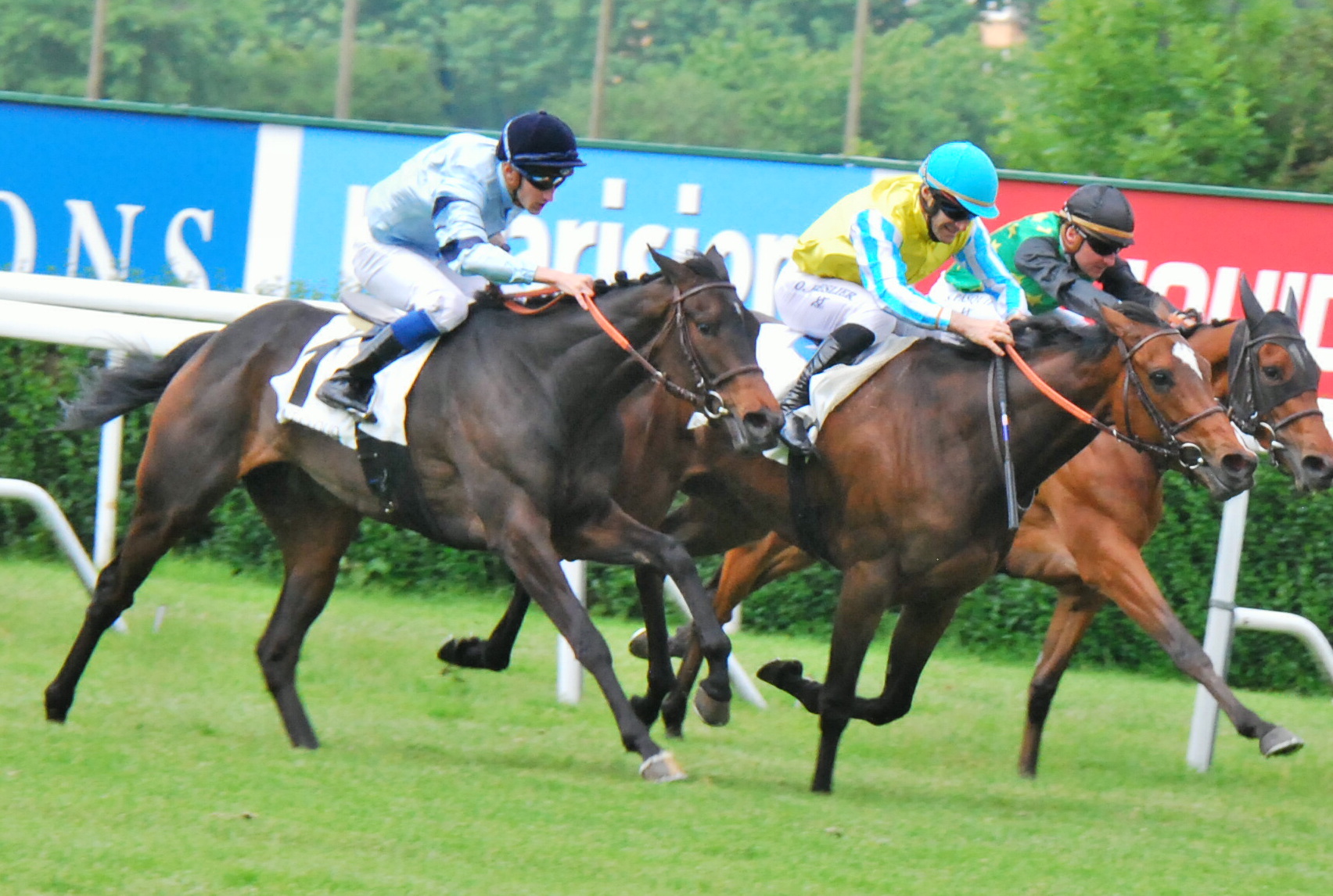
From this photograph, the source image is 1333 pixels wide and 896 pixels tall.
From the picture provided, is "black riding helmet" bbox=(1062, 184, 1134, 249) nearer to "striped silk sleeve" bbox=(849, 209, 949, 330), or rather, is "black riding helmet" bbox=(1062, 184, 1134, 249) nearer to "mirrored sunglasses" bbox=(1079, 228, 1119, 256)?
"mirrored sunglasses" bbox=(1079, 228, 1119, 256)

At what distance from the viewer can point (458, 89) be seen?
1306cm

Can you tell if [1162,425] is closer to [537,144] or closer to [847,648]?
[847,648]

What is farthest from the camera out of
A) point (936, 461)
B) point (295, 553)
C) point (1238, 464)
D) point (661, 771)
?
point (295, 553)

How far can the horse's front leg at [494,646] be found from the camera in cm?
618

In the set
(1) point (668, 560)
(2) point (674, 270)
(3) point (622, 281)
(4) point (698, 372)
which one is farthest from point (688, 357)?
(1) point (668, 560)

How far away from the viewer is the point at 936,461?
559 cm

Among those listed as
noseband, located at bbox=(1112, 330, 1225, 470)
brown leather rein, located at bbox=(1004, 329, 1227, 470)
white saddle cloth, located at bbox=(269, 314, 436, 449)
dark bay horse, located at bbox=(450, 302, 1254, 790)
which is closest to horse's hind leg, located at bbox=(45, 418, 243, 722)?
white saddle cloth, located at bbox=(269, 314, 436, 449)

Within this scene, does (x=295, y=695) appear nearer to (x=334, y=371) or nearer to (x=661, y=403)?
(x=334, y=371)

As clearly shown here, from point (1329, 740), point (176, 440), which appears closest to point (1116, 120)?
point (1329, 740)

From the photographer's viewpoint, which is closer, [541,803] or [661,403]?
[541,803]

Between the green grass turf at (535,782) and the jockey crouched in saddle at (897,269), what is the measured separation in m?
1.28

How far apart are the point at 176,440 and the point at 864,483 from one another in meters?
2.17

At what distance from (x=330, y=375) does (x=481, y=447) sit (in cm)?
64

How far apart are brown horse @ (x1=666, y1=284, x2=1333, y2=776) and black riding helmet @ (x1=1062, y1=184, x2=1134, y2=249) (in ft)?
1.41
